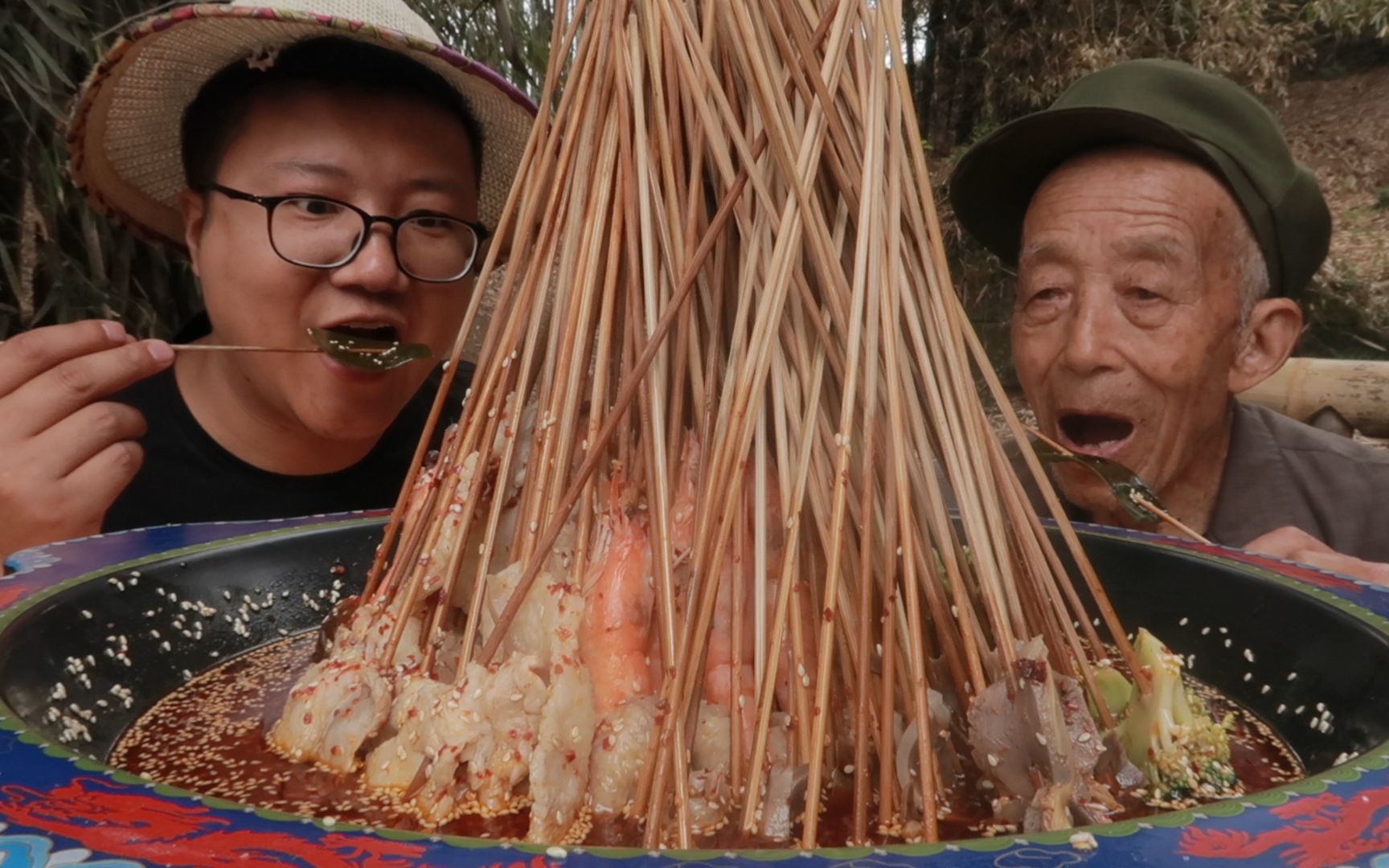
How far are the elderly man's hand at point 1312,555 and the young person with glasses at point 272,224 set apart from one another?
42.8 inches

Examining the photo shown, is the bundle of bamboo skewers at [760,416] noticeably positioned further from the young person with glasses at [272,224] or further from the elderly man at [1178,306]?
the elderly man at [1178,306]

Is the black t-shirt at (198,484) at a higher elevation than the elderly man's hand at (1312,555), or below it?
below

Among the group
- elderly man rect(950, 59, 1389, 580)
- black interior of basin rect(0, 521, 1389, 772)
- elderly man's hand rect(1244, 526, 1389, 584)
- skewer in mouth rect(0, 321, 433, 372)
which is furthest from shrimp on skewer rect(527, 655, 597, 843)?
elderly man rect(950, 59, 1389, 580)

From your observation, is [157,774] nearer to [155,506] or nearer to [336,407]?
[336,407]

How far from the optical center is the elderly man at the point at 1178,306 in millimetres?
1607

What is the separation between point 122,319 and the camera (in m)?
2.38

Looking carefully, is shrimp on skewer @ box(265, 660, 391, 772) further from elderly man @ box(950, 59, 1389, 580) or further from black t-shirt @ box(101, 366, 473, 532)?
elderly man @ box(950, 59, 1389, 580)

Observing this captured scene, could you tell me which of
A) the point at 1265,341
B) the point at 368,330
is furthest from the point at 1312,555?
the point at 368,330

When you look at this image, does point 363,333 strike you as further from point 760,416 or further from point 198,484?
point 760,416

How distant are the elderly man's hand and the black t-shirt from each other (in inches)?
46.3

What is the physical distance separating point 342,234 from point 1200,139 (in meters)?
1.35

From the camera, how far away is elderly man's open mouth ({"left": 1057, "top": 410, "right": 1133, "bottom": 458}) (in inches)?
64.4

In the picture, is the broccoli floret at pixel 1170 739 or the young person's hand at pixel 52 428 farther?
the young person's hand at pixel 52 428

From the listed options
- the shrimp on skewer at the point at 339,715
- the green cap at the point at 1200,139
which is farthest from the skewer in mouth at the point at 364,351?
the green cap at the point at 1200,139
